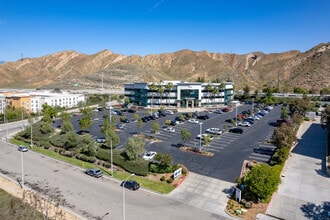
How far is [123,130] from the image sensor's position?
57.5 metres

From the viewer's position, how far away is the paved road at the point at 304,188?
2405 cm

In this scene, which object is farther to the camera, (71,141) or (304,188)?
(71,141)

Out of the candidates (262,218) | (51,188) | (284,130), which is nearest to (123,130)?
(51,188)

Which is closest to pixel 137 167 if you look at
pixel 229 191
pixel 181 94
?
pixel 229 191

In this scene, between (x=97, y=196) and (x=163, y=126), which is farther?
(x=163, y=126)

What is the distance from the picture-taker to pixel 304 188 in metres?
28.8

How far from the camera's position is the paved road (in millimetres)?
24047

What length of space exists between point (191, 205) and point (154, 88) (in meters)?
65.1

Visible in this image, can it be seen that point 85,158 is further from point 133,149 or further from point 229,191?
point 229,191

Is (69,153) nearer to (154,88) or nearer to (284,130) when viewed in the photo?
(284,130)

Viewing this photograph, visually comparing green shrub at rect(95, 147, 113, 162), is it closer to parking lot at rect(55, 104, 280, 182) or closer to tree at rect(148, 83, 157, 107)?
parking lot at rect(55, 104, 280, 182)

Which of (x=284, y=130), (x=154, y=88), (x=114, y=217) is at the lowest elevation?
(x=114, y=217)

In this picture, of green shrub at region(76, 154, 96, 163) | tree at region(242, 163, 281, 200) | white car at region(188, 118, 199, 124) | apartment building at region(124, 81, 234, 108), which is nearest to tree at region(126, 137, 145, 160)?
green shrub at region(76, 154, 96, 163)

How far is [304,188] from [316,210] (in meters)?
4.73
